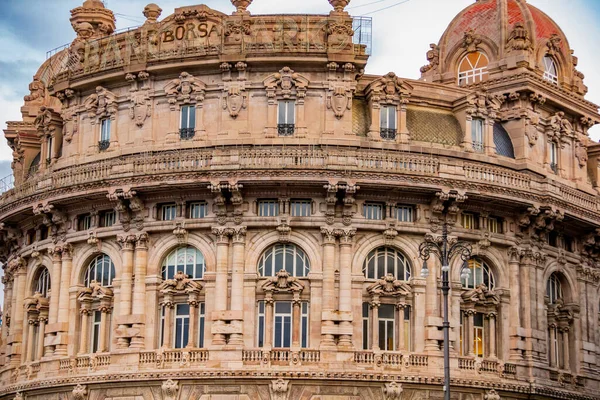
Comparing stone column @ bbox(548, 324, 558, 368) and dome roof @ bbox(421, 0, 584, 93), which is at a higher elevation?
dome roof @ bbox(421, 0, 584, 93)

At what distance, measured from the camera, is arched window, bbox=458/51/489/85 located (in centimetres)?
7181

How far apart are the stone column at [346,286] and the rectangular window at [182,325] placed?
22.3 feet

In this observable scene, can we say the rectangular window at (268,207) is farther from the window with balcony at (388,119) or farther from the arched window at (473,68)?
the arched window at (473,68)

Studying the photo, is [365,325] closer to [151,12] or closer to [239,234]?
[239,234]

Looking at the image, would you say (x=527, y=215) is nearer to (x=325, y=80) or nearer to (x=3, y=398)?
(x=325, y=80)

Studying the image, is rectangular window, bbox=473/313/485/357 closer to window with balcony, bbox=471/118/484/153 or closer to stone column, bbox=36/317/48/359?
window with balcony, bbox=471/118/484/153

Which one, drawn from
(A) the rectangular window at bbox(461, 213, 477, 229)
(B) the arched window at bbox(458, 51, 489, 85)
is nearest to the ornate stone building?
(A) the rectangular window at bbox(461, 213, 477, 229)

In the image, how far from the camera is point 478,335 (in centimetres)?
6400

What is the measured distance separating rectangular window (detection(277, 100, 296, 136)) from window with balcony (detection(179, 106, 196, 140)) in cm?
393

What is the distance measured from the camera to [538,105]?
68625 mm

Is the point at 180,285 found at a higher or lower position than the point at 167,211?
lower

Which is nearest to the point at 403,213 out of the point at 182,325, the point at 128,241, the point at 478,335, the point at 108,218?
the point at 478,335

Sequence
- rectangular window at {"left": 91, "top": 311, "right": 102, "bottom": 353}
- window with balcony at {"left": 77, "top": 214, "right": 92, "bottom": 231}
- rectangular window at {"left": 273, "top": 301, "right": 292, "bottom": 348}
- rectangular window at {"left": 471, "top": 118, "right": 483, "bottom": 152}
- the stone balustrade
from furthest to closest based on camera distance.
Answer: rectangular window at {"left": 471, "top": 118, "right": 483, "bottom": 152}
window with balcony at {"left": 77, "top": 214, "right": 92, "bottom": 231}
rectangular window at {"left": 91, "top": 311, "right": 102, "bottom": 353}
the stone balustrade
rectangular window at {"left": 273, "top": 301, "right": 292, "bottom": 348}

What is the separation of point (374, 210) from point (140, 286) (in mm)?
10852
